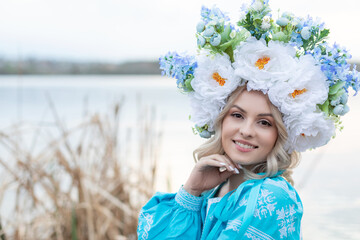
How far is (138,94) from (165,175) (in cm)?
63

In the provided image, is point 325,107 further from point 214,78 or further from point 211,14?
point 211,14

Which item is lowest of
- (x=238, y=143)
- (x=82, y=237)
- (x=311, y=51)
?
(x=82, y=237)

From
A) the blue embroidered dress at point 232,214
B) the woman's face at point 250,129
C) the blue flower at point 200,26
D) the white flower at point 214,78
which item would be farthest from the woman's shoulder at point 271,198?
the blue flower at point 200,26

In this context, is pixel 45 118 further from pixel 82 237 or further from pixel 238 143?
pixel 238 143

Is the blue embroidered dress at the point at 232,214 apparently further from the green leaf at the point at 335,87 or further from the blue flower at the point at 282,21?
the blue flower at the point at 282,21

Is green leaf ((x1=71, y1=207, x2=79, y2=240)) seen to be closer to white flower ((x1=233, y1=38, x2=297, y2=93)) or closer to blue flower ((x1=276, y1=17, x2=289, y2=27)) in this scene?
white flower ((x1=233, y1=38, x2=297, y2=93))

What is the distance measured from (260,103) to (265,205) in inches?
14.5

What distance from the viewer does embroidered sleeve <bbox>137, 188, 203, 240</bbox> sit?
2137 millimetres

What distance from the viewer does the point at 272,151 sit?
2039mm

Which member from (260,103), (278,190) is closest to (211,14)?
(260,103)

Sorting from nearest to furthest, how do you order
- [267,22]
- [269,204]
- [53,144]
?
[269,204] < [267,22] < [53,144]

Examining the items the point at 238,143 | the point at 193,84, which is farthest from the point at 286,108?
the point at 193,84

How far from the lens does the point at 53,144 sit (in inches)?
142

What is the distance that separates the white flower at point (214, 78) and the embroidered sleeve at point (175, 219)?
0.42 metres
